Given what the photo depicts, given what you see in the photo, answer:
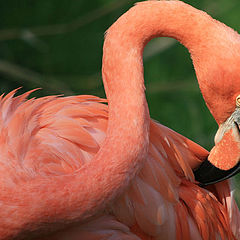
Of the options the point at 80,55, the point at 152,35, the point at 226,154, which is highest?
the point at 152,35

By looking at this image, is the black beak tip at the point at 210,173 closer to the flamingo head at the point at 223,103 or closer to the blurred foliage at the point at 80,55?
the flamingo head at the point at 223,103

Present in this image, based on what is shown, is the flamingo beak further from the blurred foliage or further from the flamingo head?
the blurred foliage

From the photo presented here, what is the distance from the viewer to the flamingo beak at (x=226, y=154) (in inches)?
74.5

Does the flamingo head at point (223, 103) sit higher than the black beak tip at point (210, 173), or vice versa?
the flamingo head at point (223, 103)

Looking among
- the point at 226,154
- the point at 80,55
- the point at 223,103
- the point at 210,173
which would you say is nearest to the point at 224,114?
the point at 223,103

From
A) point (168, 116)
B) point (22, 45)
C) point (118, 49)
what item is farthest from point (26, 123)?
point (22, 45)

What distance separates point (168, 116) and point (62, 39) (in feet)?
4.26

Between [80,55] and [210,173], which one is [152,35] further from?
[80,55]

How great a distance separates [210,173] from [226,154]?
0.46 feet

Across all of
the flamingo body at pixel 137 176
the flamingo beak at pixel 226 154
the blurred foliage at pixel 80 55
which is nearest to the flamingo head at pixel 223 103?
the flamingo beak at pixel 226 154

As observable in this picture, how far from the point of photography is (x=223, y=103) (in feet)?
6.15

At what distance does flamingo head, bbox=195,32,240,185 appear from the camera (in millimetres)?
1740

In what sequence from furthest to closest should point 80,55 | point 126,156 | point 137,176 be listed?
1. point 80,55
2. point 137,176
3. point 126,156

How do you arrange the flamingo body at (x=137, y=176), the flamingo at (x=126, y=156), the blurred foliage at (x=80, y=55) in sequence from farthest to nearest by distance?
the blurred foliage at (x=80, y=55), the flamingo body at (x=137, y=176), the flamingo at (x=126, y=156)
